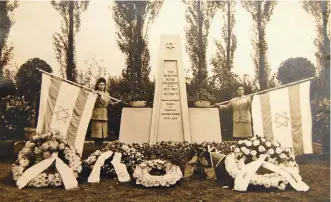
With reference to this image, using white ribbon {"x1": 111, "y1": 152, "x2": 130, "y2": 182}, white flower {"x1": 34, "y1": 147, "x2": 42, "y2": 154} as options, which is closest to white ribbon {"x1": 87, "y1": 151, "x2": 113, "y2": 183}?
white ribbon {"x1": 111, "y1": 152, "x2": 130, "y2": 182}

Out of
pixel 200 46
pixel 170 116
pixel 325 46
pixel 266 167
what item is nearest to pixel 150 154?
pixel 170 116

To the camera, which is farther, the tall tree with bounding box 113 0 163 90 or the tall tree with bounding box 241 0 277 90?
the tall tree with bounding box 241 0 277 90

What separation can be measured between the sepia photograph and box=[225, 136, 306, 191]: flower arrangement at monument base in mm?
16

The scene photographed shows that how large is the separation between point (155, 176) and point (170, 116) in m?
1.29

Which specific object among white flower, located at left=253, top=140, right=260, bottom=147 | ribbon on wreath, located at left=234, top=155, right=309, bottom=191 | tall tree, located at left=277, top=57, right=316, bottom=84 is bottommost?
ribbon on wreath, located at left=234, top=155, right=309, bottom=191

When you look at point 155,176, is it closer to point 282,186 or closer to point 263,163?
point 263,163

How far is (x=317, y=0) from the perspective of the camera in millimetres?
4840

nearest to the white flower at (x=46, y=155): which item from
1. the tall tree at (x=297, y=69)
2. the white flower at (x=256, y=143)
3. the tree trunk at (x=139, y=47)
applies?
the tree trunk at (x=139, y=47)

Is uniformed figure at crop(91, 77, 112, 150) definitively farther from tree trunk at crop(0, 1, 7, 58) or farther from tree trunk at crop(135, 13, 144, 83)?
tree trunk at crop(0, 1, 7, 58)

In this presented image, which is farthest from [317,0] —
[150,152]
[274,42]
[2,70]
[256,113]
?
[2,70]

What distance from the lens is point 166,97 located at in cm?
528

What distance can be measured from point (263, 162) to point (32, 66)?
3.72m

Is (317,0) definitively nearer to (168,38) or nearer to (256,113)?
(256,113)

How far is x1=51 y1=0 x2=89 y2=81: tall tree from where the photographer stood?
4762 mm
